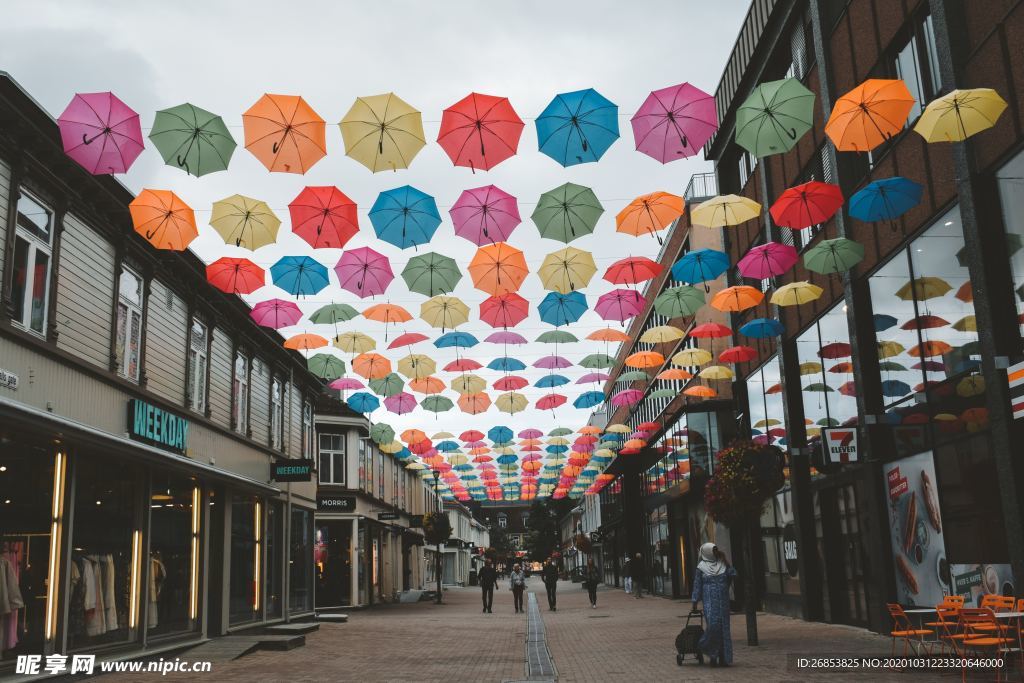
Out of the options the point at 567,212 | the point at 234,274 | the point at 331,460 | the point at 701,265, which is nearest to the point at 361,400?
the point at 331,460

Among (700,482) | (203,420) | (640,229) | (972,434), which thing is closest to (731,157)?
(700,482)

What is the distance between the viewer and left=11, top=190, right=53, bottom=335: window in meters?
11.9

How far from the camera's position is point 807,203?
1439 centimetres

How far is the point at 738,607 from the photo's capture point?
87.6 feet

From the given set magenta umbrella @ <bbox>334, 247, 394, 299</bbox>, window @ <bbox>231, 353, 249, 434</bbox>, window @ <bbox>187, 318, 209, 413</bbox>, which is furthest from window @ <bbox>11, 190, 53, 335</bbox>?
window @ <bbox>231, 353, 249, 434</bbox>

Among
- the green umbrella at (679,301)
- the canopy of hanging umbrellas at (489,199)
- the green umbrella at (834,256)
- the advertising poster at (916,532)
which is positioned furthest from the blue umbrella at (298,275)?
the advertising poster at (916,532)

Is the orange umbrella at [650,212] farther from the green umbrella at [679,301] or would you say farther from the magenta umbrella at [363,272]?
the magenta umbrella at [363,272]

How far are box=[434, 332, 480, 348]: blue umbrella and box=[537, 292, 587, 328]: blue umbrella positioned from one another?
345cm

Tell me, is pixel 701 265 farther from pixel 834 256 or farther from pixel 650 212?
pixel 650 212

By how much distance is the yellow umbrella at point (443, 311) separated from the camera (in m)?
19.2

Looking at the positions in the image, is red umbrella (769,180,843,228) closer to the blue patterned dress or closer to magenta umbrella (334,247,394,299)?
the blue patterned dress

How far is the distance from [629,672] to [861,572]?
768 cm

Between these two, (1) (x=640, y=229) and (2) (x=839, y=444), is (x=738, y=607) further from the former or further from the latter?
(1) (x=640, y=229)

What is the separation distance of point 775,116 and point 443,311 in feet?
29.8
